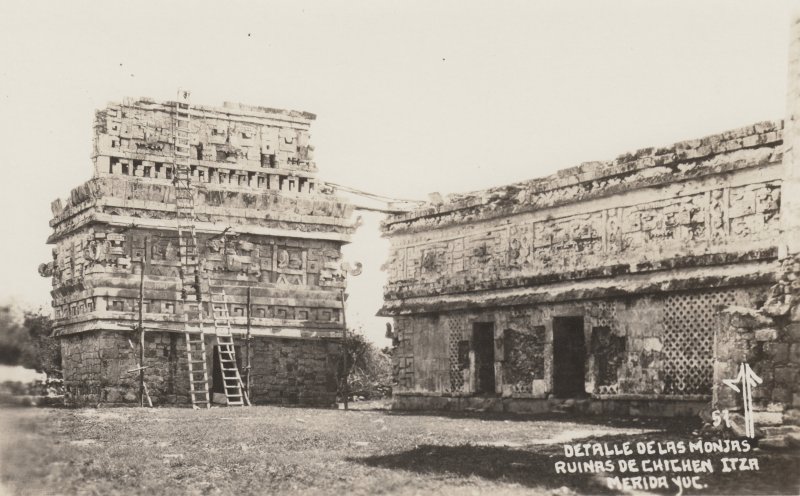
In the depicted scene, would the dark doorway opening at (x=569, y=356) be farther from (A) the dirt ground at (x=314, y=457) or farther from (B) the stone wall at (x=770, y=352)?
(B) the stone wall at (x=770, y=352)

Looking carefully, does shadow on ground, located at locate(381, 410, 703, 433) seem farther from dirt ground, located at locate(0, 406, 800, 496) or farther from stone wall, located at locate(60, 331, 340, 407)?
stone wall, located at locate(60, 331, 340, 407)

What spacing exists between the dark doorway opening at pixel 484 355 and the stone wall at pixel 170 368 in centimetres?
533

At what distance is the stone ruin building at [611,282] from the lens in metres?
14.4

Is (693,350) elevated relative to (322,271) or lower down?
lower down

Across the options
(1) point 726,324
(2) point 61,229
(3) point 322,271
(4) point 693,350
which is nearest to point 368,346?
(3) point 322,271

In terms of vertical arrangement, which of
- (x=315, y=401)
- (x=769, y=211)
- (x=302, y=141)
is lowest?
(x=315, y=401)

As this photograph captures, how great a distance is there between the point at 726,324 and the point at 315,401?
13.4m

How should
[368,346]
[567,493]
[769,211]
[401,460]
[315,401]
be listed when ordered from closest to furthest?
[567,493] → [401,460] → [769,211] → [315,401] → [368,346]

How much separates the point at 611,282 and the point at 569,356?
1828mm

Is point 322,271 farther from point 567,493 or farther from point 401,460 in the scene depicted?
point 567,493

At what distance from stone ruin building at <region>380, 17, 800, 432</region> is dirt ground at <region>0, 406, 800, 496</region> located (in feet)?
4.60

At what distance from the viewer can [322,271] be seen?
77.6 ft

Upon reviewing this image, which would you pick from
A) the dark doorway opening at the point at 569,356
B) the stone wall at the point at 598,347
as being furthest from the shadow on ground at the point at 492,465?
the dark doorway opening at the point at 569,356

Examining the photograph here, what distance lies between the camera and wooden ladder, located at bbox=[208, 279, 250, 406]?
2136 cm
